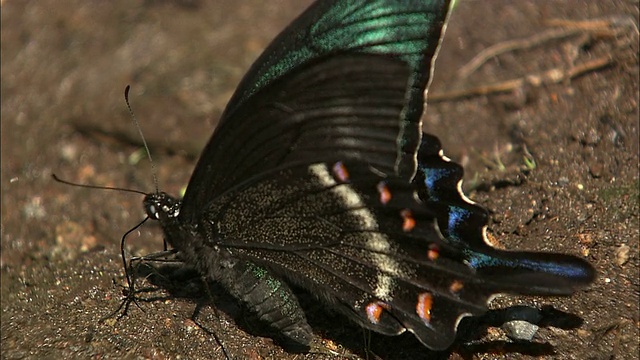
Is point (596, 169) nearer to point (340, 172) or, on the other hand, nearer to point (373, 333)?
point (373, 333)

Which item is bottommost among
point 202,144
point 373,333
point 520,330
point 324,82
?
point 373,333

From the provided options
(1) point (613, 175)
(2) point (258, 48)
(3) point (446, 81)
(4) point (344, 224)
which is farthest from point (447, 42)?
(4) point (344, 224)

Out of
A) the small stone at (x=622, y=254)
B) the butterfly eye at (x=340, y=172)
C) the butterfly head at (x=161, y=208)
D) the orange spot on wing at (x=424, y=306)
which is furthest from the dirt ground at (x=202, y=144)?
the butterfly eye at (x=340, y=172)

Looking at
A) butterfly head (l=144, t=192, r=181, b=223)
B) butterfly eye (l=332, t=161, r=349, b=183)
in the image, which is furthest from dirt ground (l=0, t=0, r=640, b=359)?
butterfly eye (l=332, t=161, r=349, b=183)

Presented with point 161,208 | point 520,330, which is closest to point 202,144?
point 161,208

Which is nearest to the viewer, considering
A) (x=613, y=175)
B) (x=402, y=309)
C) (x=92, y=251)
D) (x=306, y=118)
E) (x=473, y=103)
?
(x=306, y=118)

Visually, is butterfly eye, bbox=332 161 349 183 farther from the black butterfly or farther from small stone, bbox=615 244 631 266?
small stone, bbox=615 244 631 266

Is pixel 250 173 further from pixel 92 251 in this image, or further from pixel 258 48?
pixel 258 48
